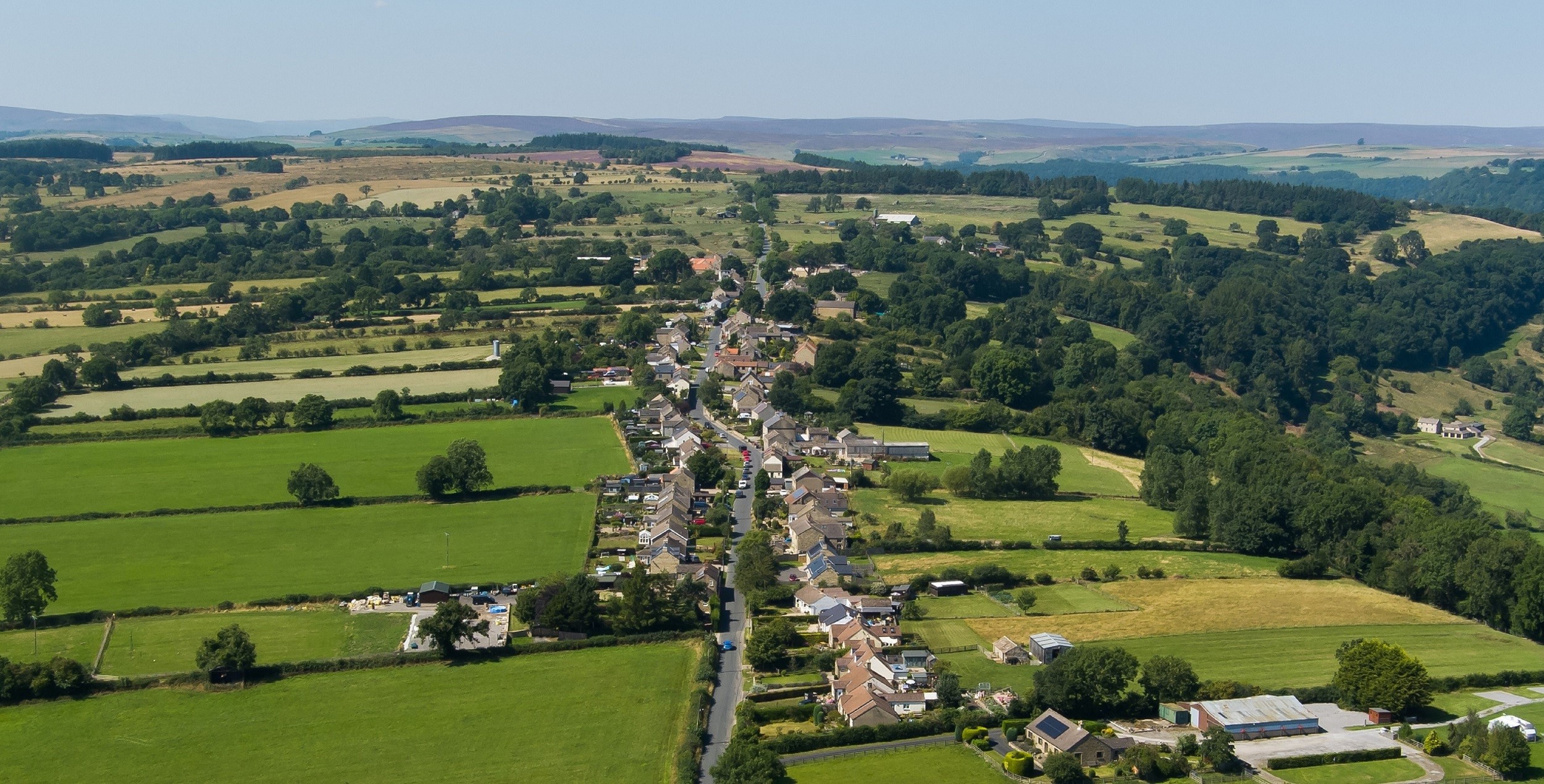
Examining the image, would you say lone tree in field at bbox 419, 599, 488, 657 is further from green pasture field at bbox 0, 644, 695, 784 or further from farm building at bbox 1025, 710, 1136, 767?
farm building at bbox 1025, 710, 1136, 767

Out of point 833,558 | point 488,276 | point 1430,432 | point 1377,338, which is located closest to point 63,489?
point 833,558

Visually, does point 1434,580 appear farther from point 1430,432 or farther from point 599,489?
point 1430,432

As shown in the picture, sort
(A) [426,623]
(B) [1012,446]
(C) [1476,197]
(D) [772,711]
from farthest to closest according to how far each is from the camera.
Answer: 1. (C) [1476,197]
2. (B) [1012,446]
3. (A) [426,623]
4. (D) [772,711]

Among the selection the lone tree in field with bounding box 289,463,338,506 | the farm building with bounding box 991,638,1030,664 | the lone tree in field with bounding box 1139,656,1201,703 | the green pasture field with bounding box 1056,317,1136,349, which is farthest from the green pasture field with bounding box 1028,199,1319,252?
the lone tree in field with bounding box 1139,656,1201,703

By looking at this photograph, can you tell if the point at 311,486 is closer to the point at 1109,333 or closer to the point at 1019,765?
the point at 1019,765

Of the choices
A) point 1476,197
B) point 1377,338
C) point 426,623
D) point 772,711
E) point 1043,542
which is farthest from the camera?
point 1476,197
